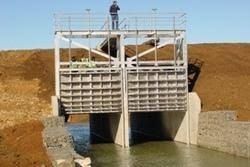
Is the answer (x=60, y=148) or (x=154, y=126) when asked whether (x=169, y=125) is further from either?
(x=60, y=148)

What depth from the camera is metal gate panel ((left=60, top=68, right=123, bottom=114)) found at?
32.1 m

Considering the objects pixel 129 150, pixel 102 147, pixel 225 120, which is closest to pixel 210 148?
pixel 225 120

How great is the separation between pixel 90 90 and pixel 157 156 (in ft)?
20.7

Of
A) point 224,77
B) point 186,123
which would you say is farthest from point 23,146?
point 224,77

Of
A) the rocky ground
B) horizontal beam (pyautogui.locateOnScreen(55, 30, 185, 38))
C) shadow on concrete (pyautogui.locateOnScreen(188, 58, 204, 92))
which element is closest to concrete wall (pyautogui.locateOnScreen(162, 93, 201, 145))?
the rocky ground

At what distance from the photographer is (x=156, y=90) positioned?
33062 millimetres

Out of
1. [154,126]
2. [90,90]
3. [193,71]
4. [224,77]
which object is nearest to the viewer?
[90,90]

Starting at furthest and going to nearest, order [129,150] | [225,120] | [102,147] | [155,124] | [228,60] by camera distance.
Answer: [228,60] < [155,124] < [102,147] < [129,150] < [225,120]

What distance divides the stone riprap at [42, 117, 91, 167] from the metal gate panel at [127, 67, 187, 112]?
252 inches

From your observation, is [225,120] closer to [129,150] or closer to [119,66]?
[129,150]

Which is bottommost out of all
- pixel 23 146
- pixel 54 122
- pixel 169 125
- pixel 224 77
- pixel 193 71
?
pixel 169 125

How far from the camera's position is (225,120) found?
28.7 m

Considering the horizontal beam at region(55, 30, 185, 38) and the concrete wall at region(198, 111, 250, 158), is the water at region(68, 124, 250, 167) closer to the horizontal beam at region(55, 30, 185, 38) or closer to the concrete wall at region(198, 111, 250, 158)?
the concrete wall at region(198, 111, 250, 158)

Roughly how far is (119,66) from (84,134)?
11271 mm
